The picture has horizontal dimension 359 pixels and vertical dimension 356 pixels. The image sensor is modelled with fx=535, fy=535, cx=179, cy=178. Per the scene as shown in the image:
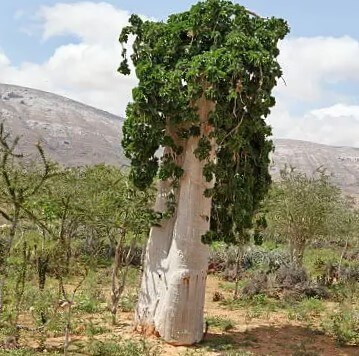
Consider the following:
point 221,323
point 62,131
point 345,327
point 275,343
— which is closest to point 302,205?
point 345,327

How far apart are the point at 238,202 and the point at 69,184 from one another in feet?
34.9

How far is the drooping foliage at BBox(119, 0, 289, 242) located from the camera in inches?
432

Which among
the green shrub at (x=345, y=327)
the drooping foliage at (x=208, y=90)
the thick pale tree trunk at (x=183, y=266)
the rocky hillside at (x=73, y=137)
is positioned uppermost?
the rocky hillside at (x=73, y=137)

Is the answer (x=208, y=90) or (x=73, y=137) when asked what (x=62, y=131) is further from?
(x=208, y=90)

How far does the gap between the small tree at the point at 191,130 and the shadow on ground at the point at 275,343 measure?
0.75 metres

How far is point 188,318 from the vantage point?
1183 centimetres

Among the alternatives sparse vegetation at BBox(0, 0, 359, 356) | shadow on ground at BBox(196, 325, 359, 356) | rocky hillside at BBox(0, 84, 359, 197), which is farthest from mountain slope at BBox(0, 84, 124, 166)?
shadow on ground at BBox(196, 325, 359, 356)

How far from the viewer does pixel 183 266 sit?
11750 millimetres

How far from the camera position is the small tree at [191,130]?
36.4 feet

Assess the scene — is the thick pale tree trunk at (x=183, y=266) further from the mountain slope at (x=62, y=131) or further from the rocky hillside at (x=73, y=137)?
the rocky hillside at (x=73, y=137)

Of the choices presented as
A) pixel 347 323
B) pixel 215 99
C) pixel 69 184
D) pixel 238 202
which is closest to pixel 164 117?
pixel 215 99

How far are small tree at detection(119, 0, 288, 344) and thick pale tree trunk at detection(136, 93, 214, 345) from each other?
2 cm

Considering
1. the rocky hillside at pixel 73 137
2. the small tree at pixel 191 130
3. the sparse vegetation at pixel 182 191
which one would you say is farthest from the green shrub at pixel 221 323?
the rocky hillside at pixel 73 137

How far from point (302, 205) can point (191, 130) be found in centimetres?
1179
